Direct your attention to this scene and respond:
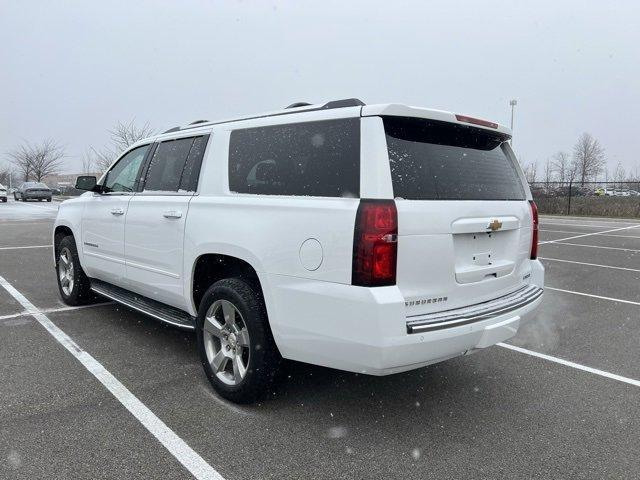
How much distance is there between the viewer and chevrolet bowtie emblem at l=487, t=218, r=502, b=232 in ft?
10.4

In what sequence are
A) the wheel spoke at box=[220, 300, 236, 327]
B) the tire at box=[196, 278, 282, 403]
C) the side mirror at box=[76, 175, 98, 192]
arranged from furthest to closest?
the side mirror at box=[76, 175, 98, 192]
the wheel spoke at box=[220, 300, 236, 327]
the tire at box=[196, 278, 282, 403]

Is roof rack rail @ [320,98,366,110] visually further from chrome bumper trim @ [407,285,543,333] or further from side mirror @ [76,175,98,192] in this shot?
side mirror @ [76,175,98,192]

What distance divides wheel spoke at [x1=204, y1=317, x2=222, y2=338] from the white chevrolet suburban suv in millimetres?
10

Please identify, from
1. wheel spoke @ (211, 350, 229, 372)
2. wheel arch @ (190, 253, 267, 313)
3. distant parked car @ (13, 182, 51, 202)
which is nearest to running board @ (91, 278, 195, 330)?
wheel arch @ (190, 253, 267, 313)

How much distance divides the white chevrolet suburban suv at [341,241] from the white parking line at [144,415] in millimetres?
481

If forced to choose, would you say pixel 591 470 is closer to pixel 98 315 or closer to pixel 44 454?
pixel 44 454

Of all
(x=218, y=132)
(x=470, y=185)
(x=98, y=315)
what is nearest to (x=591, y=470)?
(x=470, y=185)

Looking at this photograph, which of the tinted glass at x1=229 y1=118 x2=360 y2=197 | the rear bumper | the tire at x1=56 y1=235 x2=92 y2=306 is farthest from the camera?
the tire at x1=56 y1=235 x2=92 y2=306

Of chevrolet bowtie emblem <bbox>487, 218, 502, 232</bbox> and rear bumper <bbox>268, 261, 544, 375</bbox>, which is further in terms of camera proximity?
chevrolet bowtie emblem <bbox>487, 218, 502, 232</bbox>

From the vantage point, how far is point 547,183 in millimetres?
29609

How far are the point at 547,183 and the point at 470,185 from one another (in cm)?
2923

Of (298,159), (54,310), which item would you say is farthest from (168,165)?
(54,310)

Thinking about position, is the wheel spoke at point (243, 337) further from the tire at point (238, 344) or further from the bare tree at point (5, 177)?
the bare tree at point (5, 177)

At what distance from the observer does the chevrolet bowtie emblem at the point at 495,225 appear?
3.18m
